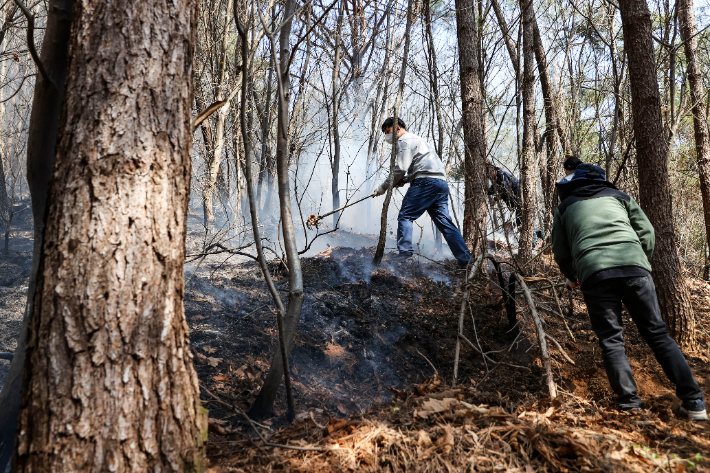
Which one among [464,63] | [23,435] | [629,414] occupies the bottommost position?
[629,414]

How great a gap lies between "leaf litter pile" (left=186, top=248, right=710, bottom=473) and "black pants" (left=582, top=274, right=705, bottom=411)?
153 millimetres

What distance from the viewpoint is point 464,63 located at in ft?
17.2

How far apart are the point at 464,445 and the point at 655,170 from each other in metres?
3.38

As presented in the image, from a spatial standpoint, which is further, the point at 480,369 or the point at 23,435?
the point at 480,369

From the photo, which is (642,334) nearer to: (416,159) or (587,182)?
(587,182)

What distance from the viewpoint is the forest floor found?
5.84 ft

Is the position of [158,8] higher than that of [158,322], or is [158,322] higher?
[158,8]

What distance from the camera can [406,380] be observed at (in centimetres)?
349

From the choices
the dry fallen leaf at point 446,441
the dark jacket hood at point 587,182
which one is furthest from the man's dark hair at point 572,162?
the dry fallen leaf at point 446,441

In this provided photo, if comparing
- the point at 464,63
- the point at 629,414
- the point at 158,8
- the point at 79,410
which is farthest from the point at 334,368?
the point at 464,63

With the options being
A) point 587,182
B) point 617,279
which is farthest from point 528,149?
point 617,279

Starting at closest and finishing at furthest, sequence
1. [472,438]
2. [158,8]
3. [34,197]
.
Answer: [158,8] → [472,438] → [34,197]

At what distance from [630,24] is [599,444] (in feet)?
12.8

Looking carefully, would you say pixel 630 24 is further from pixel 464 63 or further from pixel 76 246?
pixel 76 246
